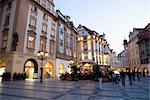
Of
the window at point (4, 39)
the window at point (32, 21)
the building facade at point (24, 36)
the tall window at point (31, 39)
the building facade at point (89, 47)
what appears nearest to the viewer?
the building facade at point (24, 36)

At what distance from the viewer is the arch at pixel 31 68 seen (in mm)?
25837

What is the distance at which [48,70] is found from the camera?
101 feet

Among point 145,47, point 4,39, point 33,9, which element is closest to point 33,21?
point 33,9

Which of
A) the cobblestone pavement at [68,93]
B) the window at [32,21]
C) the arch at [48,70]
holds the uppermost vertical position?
the window at [32,21]

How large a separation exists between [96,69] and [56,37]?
46.5ft

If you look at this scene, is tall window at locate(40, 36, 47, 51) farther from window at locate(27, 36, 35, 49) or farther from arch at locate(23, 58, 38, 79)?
arch at locate(23, 58, 38, 79)

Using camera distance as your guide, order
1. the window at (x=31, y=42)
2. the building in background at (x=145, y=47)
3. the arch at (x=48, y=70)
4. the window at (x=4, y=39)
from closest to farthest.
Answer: the window at (x=4, y=39) < the window at (x=31, y=42) < the arch at (x=48, y=70) < the building in background at (x=145, y=47)

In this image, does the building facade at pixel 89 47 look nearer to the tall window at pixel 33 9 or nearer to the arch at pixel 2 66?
the tall window at pixel 33 9

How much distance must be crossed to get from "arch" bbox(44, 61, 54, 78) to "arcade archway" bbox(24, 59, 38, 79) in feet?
9.53

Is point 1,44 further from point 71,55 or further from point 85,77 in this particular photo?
point 71,55

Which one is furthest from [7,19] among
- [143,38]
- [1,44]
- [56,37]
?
[143,38]

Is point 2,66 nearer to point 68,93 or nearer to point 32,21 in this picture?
point 32,21

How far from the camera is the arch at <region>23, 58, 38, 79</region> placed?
1017 inches

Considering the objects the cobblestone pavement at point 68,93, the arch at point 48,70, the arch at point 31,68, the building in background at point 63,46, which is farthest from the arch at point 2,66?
the building in background at point 63,46
